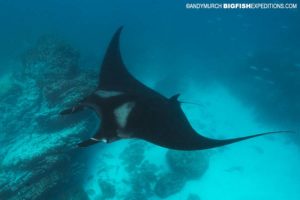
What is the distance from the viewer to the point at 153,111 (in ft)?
12.7

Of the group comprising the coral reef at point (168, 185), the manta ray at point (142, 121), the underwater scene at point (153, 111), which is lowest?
the coral reef at point (168, 185)

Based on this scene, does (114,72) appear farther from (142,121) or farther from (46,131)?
(46,131)

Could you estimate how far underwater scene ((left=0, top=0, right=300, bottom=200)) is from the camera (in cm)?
416

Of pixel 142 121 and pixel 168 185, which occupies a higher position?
pixel 142 121

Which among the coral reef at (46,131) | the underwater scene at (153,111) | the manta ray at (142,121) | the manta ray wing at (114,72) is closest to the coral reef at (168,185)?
the underwater scene at (153,111)

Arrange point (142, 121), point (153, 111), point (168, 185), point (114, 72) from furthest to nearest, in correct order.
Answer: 1. point (168, 185)
2. point (114, 72)
3. point (153, 111)
4. point (142, 121)

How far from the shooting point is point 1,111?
54.5 feet

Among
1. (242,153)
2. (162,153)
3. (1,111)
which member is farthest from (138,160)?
(1,111)

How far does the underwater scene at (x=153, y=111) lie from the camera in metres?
4.16

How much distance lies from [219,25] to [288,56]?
9.68m

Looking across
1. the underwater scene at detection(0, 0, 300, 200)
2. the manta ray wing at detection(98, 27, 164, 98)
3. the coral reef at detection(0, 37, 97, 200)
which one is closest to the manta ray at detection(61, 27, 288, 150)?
the underwater scene at detection(0, 0, 300, 200)

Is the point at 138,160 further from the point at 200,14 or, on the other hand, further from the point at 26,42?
the point at 200,14

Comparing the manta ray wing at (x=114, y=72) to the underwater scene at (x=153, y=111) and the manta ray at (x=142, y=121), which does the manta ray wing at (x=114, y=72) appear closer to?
the underwater scene at (x=153, y=111)

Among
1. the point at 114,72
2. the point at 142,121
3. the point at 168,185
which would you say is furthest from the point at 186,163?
the point at 142,121
